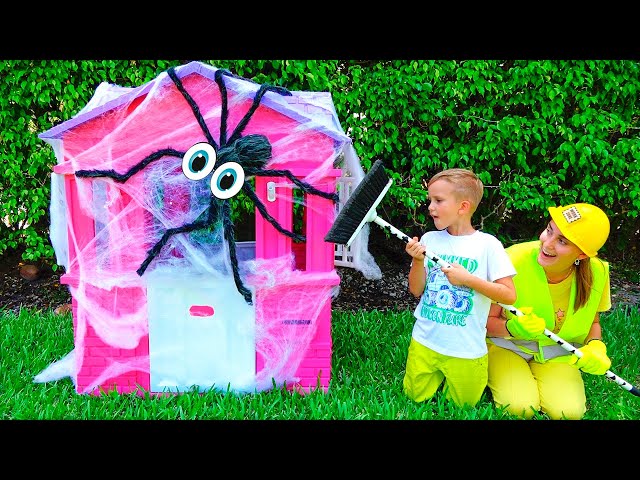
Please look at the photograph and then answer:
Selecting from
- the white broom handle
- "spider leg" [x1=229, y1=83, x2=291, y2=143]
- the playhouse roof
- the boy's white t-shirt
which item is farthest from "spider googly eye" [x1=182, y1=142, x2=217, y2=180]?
the boy's white t-shirt

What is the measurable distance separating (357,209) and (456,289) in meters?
0.59

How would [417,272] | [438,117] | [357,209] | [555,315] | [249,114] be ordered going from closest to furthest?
1. [357,209]
2. [249,114]
3. [417,272]
4. [555,315]
5. [438,117]

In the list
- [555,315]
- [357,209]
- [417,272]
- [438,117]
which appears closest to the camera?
[357,209]

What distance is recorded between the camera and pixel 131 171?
2342 mm

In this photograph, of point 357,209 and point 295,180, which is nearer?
point 357,209

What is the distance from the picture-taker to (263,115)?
7.70ft

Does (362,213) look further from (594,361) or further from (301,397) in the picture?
(594,361)

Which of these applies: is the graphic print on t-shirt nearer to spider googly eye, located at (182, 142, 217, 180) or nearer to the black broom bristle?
the black broom bristle

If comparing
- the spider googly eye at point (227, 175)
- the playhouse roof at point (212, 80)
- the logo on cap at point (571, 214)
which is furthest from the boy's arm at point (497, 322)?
the spider googly eye at point (227, 175)

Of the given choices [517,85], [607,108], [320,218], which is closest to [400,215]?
[517,85]

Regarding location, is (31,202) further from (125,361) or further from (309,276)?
(309,276)

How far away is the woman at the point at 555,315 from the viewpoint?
92.7 inches

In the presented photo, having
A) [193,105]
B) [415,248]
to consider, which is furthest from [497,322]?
[193,105]

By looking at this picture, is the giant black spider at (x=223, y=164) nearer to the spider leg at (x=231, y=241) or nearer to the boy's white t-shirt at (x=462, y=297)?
the spider leg at (x=231, y=241)
